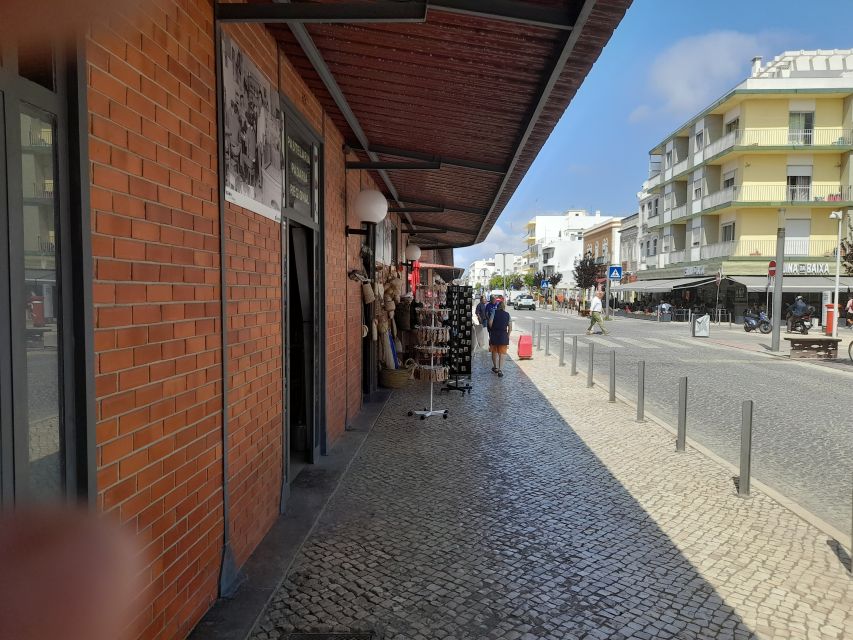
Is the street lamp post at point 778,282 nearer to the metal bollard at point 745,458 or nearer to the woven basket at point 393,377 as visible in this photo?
the woven basket at point 393,377

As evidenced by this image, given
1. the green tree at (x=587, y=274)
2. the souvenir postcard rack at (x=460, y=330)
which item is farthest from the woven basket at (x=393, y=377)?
the green tree at (x=587, y=274)

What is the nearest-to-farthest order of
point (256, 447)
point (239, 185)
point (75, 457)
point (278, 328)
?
point (75, 457)
point (239, 185)
point (256, 447)
point (278, 328)

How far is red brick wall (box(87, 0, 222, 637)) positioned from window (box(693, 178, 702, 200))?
146ft

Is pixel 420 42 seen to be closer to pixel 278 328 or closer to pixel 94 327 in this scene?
pixel 278 328

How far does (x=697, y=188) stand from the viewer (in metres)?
42.5

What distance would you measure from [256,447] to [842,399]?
10.8m

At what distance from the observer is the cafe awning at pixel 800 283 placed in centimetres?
3425

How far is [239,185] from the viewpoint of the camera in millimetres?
3662

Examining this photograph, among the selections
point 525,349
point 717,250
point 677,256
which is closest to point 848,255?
point 717,250

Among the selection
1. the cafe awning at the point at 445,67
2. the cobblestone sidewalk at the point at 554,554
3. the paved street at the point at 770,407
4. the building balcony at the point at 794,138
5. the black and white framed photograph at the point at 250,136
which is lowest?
the paved street at the point at 770,407

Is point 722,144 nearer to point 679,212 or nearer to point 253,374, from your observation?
point 679,212

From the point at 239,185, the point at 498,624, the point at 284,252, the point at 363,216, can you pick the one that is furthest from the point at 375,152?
the point at 498,624

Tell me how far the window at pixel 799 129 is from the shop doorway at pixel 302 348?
3955 centimetres

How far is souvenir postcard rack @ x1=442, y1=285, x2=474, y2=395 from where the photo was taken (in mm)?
12266
